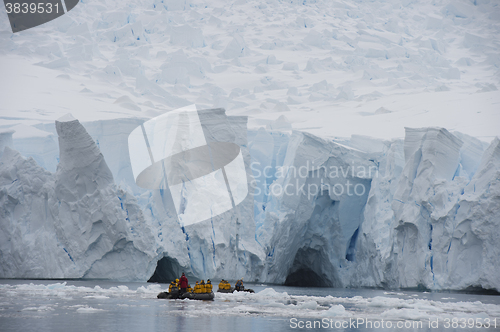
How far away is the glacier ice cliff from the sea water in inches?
156

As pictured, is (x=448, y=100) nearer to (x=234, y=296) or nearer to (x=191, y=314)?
(x=234, y=296)

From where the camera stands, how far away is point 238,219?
19.9 metres

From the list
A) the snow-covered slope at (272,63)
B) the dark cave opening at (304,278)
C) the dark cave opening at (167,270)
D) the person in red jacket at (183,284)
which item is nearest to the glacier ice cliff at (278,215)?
the dark cave opening at (167,270)

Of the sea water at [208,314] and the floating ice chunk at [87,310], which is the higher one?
the floating ice chunk at [87,310]

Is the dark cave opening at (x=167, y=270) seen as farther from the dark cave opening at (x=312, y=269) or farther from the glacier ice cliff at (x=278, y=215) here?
the dark cave opening at (x=312, y=269)

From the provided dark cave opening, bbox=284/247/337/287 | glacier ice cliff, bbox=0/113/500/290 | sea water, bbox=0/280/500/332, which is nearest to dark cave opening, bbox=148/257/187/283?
glacier ice cliff, bbox=0/113/500/290

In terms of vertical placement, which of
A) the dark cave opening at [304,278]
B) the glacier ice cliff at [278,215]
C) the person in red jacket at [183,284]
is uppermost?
the glacier ice cliff at [278,215]

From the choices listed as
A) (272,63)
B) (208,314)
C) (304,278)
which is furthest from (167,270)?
(272,63)

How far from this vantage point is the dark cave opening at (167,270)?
19250 mm

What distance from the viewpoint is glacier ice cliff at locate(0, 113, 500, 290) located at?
1725 centimetres

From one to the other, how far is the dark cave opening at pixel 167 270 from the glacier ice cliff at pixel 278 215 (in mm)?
87

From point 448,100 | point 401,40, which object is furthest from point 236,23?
point 448,100

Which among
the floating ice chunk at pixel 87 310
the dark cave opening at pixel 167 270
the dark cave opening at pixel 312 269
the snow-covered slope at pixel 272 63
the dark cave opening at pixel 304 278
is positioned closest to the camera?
the floating ice chunk at pixel 87 310

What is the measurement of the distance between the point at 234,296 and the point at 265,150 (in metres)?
9.82
